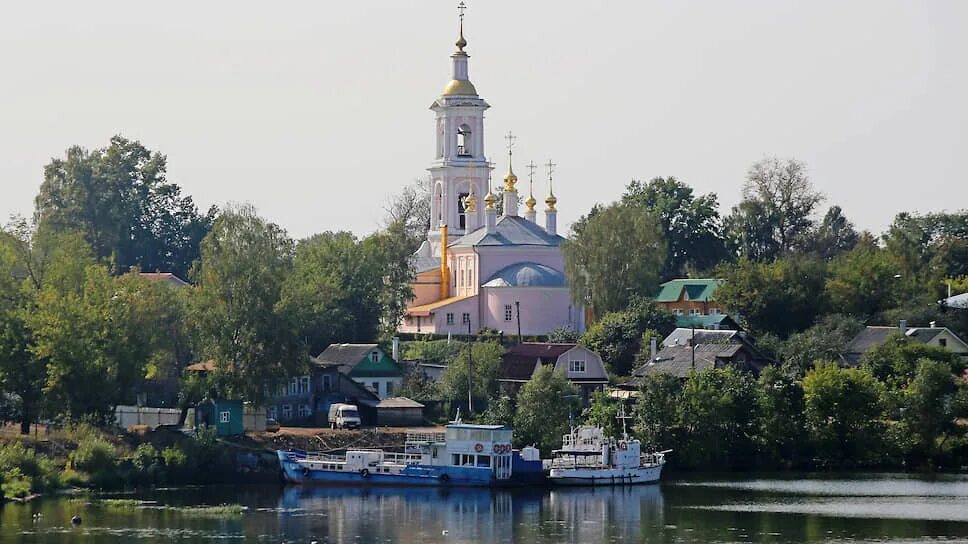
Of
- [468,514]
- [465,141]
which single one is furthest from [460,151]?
[468,514]

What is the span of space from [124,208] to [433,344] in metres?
28.3

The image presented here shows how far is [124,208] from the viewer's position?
112812 mm

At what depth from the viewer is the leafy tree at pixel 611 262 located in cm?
9638

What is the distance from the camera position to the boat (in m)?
66.2

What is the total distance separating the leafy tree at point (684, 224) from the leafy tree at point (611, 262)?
56.0 feet

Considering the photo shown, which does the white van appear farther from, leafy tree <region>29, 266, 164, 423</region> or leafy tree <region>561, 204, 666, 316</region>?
leafy tree <region>561, 204, 666, 316</region>

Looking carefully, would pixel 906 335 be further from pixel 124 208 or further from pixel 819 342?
pixel 124 208

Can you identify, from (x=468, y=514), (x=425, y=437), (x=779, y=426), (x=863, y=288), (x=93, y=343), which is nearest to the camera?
(x=468, y=514)

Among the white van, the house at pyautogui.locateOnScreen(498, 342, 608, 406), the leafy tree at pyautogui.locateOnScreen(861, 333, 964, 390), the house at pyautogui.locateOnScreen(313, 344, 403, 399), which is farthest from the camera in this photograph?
the house at pyautogui.locateOnScreen(498, 342, 608, 406)

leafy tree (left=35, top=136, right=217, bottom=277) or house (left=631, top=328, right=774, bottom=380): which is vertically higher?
leafy tree (left=35, top=136, right=217, bottom=277)

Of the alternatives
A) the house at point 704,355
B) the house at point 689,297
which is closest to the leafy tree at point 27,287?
the house at point 704,355

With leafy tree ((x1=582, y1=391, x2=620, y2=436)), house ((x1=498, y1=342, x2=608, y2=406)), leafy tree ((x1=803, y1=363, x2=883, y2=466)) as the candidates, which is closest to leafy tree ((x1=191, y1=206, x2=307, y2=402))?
leafy tree ((x1=582, y1=391, x2=620, y2=436))

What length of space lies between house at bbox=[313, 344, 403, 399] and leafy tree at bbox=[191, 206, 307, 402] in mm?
8417

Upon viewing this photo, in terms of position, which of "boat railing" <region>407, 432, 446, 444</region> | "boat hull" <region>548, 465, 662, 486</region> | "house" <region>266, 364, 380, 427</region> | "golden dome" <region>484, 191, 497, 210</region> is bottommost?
"boat hull" <region>548, 465, 662, 486</region>
